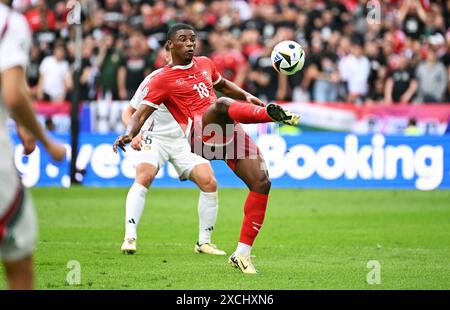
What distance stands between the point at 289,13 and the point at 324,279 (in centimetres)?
1766

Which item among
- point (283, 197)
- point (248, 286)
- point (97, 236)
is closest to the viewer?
point (248, 286)

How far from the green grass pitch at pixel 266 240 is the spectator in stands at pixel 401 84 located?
449 centimetres

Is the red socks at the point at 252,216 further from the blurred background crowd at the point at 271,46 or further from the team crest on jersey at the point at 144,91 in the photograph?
the blurred background crowd at the point at 271,46

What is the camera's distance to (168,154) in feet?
42.8

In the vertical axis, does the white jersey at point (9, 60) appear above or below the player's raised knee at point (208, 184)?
above

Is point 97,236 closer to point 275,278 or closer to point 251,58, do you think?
point 275,278

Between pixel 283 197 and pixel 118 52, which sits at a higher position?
pixel 118 52

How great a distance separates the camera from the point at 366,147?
21281 millimetres

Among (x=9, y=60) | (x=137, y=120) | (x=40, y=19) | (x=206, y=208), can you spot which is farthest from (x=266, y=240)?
(x=40, y=19)

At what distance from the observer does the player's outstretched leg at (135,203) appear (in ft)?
39.1

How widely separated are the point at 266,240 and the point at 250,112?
4.37 metres

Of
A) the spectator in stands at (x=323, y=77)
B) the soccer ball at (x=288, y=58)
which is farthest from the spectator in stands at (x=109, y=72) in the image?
the soccer ball at (x=288, y=58)

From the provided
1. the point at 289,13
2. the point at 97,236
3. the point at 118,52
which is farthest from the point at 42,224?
the point at 289,13

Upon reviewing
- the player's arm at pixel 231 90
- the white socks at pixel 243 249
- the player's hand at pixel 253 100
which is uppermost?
the player's arm at pixel 231 90
